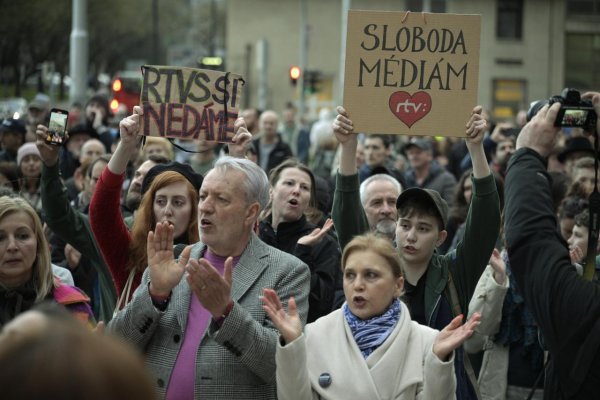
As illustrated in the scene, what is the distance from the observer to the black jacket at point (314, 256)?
6.05 meters

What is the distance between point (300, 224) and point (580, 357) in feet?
10.7

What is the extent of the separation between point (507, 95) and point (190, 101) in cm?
4470

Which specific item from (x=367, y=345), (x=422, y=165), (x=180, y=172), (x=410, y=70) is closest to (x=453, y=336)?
(x=367, y=345)

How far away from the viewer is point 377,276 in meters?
4.48

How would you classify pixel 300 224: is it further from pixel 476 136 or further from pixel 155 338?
pixel 155 338

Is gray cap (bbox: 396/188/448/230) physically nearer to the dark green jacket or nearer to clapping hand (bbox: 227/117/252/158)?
clapping hand (bbox: 227/117/252/158)

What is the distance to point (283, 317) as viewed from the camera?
4.11m

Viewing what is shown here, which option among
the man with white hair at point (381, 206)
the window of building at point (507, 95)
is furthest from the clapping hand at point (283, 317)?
the window of building at point (507, 95)

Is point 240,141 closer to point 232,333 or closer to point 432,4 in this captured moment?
point 232,333

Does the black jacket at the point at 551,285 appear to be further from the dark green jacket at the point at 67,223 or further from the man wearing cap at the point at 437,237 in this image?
the dark green jacket at the point at 67,223

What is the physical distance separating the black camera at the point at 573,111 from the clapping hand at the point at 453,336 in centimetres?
80

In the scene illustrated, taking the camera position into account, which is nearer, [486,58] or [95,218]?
[95,218]

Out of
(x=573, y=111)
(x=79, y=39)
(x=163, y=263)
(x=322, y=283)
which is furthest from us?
(x=79, y=39)

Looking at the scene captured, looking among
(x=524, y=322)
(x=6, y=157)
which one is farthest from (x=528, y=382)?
(x=6, y=157)
